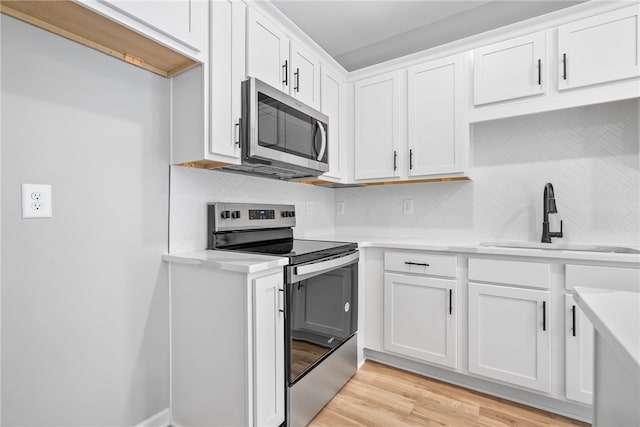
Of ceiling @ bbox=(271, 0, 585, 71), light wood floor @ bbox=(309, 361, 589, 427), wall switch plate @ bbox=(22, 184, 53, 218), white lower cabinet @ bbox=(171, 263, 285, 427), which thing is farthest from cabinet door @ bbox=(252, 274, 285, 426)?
ceiling @ bbox=(271, 0, 585, 71)

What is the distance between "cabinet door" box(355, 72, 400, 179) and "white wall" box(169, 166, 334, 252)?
614mm

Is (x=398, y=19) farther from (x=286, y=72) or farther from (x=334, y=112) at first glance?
(x=286, y=72)

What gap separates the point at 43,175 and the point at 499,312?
2372 mm

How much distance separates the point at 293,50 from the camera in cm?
198

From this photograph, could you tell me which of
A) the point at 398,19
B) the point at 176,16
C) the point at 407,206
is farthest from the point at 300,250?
the point at 398,19

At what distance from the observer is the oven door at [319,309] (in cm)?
150

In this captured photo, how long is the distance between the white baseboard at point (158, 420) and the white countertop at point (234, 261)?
79 centimetres

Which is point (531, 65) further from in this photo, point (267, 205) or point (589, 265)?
point (267, 205)

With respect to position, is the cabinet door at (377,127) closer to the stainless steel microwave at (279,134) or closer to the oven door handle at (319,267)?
the stainless steel microwave at (279,134)

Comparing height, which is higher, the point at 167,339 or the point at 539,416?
the point at 167,339

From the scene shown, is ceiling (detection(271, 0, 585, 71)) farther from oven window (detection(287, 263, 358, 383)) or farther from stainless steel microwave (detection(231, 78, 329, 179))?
oven window (detection(287, 263, 358, 383))

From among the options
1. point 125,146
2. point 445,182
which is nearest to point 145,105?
point 125,146

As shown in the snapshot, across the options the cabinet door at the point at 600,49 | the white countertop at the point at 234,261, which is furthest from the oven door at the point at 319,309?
the cabinet door at the point at 600,49

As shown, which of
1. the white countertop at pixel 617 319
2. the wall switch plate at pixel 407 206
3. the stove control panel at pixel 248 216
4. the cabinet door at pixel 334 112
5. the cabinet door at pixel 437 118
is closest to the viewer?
the white countertop at pixel 617 319
